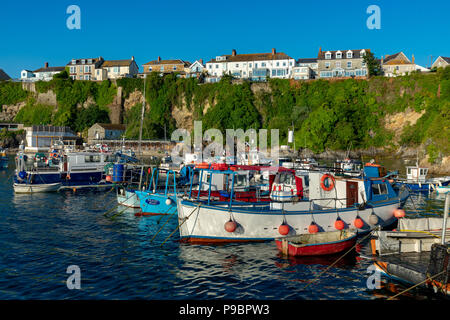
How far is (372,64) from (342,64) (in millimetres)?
10290

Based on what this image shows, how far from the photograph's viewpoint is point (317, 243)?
1892 cm

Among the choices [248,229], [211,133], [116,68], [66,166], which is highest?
[116,68]

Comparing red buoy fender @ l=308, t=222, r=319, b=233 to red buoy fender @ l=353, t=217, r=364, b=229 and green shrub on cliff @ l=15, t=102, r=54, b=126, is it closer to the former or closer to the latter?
red buoy fender @ l=353, t=217, r=364, b=229

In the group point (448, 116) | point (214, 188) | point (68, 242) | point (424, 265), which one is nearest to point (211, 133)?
point (448, 116)

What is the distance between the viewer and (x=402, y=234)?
17906 mm

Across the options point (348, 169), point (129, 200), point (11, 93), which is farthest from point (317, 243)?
point (11, 93)

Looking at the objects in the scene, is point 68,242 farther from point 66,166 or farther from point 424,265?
point 66,166

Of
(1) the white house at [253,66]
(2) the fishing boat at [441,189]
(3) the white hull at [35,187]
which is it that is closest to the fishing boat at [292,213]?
(2) the fishing boat at [441,189]

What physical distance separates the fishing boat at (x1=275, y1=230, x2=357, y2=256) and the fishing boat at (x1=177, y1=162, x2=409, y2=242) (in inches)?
25.4

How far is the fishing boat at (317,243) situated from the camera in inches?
737

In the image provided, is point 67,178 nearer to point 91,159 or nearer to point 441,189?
point 91,159

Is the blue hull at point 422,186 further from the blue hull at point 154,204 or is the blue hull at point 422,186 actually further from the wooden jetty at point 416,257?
the blue hull at point 154,204

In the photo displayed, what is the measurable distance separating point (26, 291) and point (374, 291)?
1421 cm

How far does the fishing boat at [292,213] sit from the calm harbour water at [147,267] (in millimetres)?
898
